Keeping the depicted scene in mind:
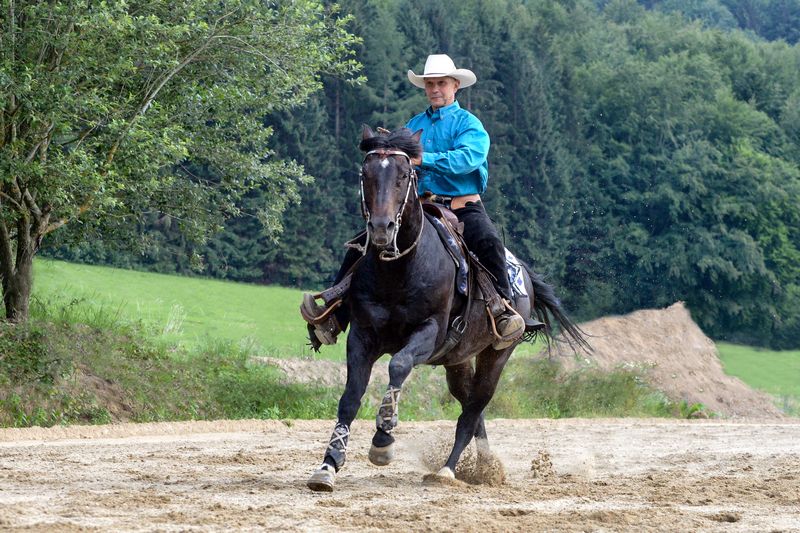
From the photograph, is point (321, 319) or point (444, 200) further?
point (444, 200)

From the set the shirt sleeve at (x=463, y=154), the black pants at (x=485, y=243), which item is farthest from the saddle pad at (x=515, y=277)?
the shirt sleeve at (x=463, y=154)

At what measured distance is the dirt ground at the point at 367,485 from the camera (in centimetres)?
731

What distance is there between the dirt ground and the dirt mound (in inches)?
486

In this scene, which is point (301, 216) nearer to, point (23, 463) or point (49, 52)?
point (49, 52)

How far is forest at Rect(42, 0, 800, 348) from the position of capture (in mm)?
48375

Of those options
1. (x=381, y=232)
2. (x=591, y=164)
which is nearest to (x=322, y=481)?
(x=381, y=232)

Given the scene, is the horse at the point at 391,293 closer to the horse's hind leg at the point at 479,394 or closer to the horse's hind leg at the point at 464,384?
the horse's hind leg at the point at 479,394

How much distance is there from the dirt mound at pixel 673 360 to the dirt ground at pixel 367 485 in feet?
40.5

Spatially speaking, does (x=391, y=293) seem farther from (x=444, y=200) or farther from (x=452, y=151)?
(x=444, y=200)

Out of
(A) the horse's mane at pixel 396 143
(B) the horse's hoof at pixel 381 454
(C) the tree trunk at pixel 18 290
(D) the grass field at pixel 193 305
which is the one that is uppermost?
(A) the horse's mane at pixel 396 143

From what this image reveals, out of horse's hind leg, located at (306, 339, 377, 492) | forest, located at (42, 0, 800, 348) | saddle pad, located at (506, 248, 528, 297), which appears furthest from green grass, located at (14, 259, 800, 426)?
forest, located at (42, 0, 800, 348)

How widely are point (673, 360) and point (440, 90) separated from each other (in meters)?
21.9

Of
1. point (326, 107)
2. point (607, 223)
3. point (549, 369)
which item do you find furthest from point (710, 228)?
point (549, 369)

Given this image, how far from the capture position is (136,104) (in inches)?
662
